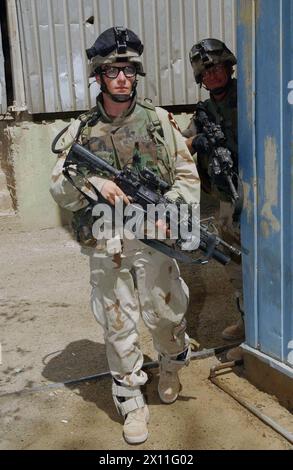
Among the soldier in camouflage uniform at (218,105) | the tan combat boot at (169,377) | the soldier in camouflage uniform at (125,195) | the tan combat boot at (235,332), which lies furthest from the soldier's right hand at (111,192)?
the tan combat boot at (235,332)

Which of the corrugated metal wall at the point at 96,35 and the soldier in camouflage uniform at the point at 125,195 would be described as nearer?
the soldier in camouflage uniform at the point at 125,195

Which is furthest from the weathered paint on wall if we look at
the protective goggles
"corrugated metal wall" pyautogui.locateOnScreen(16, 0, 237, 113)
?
the protective goggles

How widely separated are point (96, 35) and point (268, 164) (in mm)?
4467

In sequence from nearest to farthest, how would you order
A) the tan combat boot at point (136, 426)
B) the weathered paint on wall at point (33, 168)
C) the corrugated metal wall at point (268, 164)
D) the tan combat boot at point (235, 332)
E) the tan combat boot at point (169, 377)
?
the corrugated metal wall at point (268, 164)
the tan combat boot at point (136, 426)
the tan combat boot at point (169, 377)
the tan combat boot at point (235, 332)
the weathered paint on wall at point (33, 168)

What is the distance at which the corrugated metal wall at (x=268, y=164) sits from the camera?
276 centimetres

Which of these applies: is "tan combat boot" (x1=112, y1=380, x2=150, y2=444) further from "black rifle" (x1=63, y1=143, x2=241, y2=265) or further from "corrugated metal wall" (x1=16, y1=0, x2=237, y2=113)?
"corrugated metal wall" (x1=16, y1=0, x2=237, y2=113)

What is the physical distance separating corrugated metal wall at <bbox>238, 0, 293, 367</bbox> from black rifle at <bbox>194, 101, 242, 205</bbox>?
0.45 feet

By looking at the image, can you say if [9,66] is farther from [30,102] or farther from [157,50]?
[157,50]

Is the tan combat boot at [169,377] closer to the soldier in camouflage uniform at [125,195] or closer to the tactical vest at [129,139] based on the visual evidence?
the soldier in camouflage uniform at [125,195]

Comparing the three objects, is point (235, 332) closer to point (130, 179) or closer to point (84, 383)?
point (84, 383)

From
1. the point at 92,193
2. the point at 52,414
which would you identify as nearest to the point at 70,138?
the point at 92,193

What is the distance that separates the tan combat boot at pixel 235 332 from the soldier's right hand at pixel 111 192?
1601mm

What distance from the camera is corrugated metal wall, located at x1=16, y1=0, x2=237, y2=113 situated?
6590 mm
